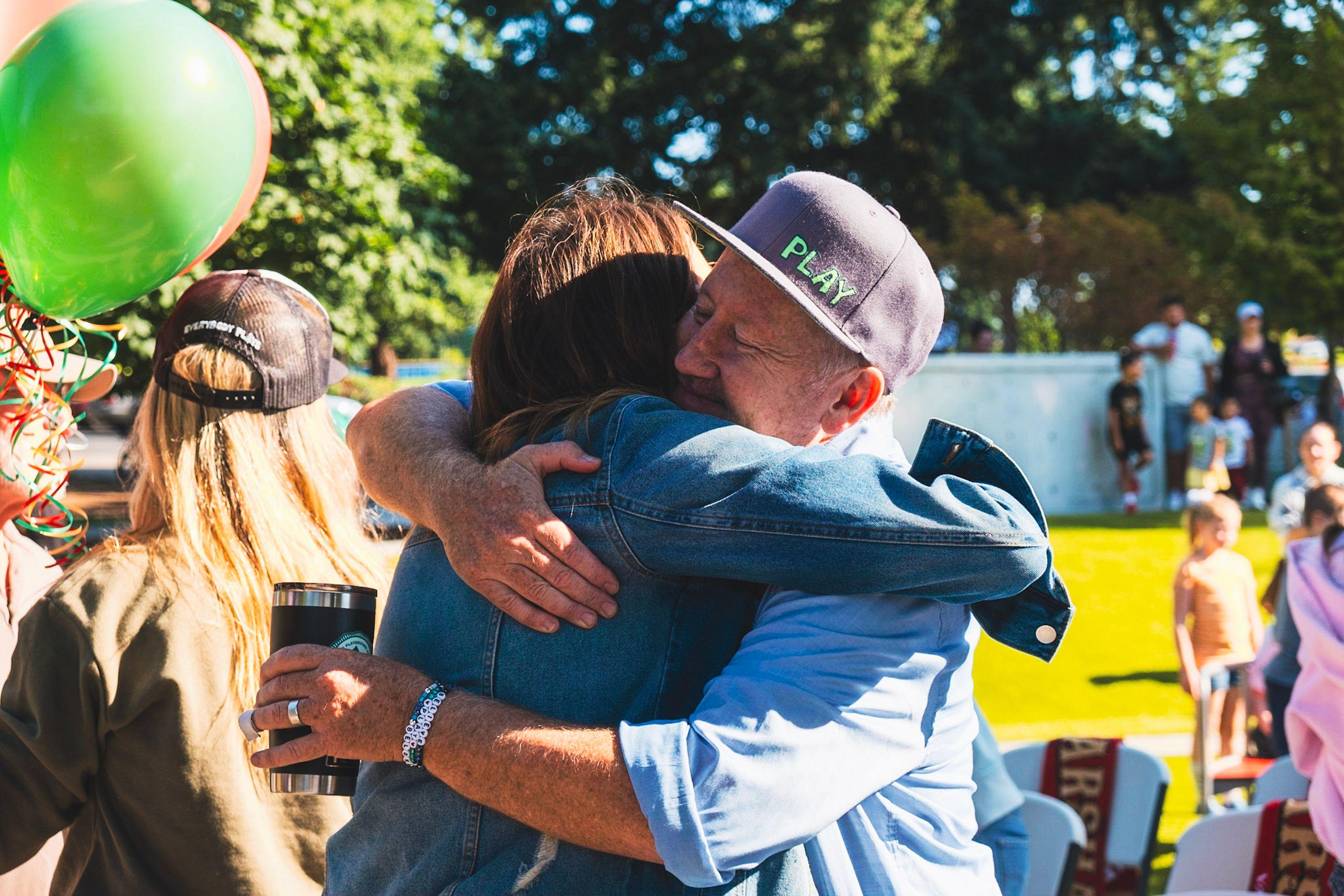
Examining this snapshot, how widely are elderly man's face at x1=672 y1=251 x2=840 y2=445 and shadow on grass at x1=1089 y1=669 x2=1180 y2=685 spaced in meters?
6.71

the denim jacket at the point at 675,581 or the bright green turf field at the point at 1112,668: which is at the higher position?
the denim jacket at the point at 675,581

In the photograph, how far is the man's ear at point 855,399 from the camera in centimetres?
172

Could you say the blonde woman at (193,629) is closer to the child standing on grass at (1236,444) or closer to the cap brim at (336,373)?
the cap brim at (336,373)

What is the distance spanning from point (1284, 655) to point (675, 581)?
16.7ft

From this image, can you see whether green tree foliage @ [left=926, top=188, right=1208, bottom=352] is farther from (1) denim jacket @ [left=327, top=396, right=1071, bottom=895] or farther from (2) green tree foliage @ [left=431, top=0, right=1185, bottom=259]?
(1) denim jacket @ [left=327, top=396, right=1071, bottom=895]

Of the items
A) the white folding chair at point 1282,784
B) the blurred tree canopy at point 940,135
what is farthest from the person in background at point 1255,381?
the white folding chair at point 1282,784

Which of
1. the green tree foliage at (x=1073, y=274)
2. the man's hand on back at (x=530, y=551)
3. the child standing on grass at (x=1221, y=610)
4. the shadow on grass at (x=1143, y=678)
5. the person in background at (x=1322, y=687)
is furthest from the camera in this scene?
the green tree foliage at (x=1073, y=274)

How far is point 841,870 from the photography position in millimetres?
1550

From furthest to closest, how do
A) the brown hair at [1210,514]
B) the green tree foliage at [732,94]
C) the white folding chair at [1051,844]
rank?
the green tree foliage at [732,94] < the brown hair at [1210,514] < the white folding chair at [1051,844]

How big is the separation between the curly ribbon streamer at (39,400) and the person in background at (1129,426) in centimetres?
1282

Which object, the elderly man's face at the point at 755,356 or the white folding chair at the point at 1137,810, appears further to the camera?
the white folding chair at the point at 1137,810

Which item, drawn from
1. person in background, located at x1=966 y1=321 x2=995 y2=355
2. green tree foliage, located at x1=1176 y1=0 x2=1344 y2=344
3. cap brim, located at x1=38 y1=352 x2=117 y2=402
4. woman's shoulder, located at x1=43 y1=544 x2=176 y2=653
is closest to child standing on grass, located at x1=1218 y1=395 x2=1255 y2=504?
person in background, located at x1=966 y1=321 x2=995 y2=355

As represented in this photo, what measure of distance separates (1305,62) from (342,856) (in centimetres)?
1772

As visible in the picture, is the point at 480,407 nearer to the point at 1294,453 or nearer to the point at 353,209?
the point at 353,209
